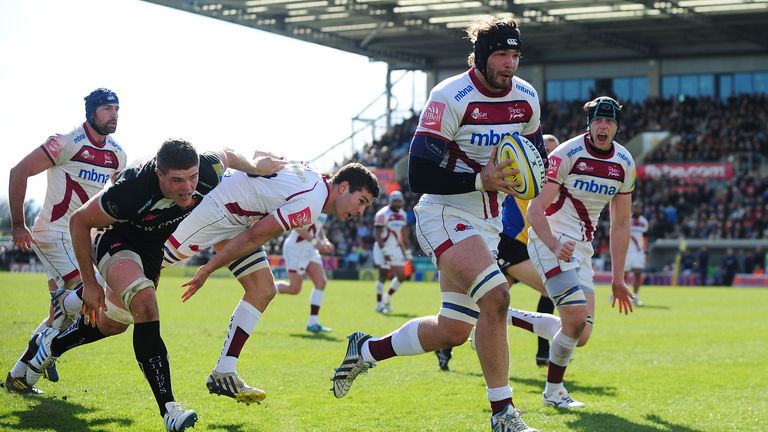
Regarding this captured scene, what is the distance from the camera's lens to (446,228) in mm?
6688

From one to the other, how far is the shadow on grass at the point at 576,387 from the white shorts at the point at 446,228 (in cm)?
283

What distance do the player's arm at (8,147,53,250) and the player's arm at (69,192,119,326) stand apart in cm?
239

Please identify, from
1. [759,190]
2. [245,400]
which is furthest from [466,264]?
[759,190]

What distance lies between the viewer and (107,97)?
8969 mm

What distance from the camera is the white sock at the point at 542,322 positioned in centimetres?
895

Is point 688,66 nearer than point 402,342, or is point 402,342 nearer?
point 402,342

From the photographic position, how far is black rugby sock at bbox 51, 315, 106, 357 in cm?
730

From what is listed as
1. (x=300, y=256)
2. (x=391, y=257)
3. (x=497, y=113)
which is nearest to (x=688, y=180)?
(x=391, y=257)

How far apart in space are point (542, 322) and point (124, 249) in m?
4.10

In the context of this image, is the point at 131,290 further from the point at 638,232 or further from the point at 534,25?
the point at 534,25

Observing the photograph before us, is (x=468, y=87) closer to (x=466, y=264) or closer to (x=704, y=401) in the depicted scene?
(x=466, y=264)

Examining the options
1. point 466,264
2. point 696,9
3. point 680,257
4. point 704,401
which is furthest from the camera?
point 696,9

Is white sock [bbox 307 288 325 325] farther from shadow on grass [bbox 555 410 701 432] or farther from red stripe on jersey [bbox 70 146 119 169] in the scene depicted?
shadow on grass [bbox 555 410 701 432]

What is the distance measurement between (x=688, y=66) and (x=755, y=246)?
14.7 metres
